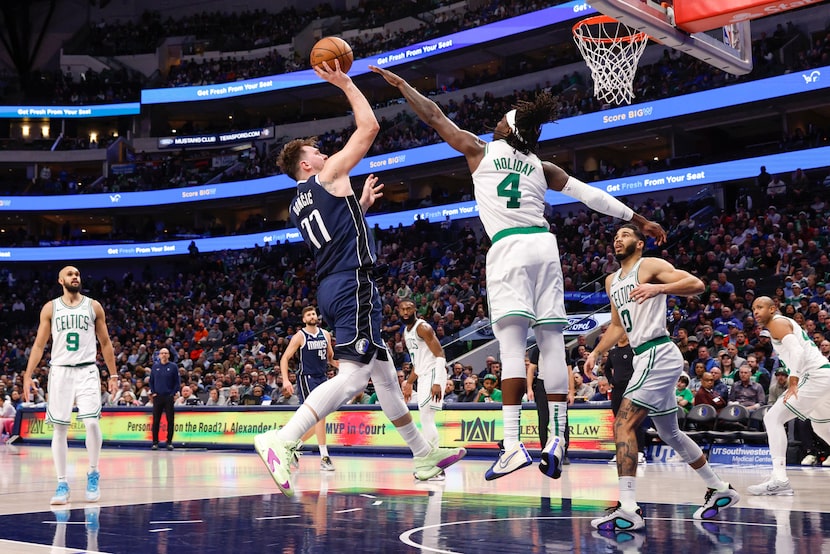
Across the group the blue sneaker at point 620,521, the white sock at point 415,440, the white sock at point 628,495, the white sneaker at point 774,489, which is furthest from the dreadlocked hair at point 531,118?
the white sneaker at point 774,489

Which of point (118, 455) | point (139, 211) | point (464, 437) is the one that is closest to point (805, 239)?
point (464, 437)

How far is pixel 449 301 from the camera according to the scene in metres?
25.5

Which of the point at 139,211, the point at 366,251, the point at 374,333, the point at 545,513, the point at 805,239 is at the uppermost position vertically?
the point at 139,211

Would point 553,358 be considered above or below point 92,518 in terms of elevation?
above

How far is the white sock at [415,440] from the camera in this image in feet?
22.3

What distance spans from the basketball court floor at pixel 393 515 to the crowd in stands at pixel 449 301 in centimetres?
152

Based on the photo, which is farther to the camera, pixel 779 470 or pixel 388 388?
pixel 779 470

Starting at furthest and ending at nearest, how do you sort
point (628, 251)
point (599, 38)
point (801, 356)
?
point (599, 38)
point (801, 356)
point (628, 251)

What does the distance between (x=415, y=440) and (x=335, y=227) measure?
1785 mm

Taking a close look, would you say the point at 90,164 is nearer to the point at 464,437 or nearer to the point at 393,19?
the point at 393,19

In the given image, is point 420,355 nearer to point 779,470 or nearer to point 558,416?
point 779,470

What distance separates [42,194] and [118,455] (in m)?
31.6

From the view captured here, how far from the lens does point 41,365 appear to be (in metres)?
31.6

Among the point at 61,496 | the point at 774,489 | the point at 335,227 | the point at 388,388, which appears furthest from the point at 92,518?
the point at 774,489
